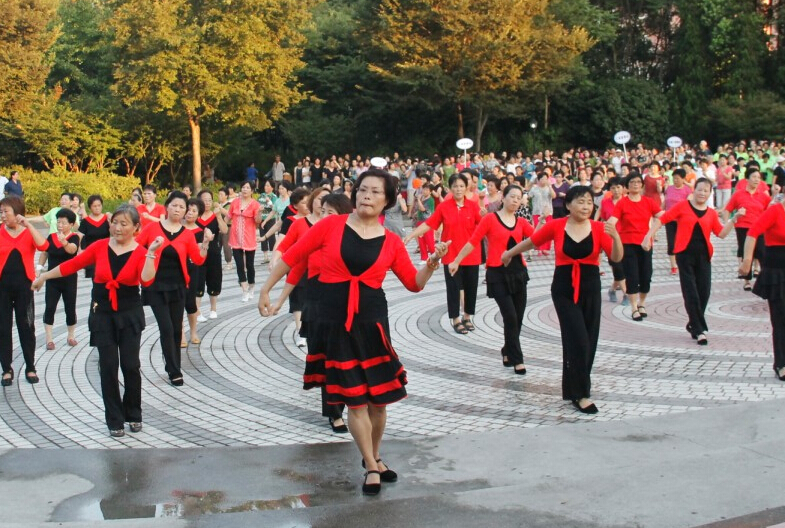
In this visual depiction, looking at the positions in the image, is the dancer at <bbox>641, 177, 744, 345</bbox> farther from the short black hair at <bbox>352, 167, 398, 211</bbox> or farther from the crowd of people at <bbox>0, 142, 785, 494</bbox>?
the short black hair at <bbox>352, 167, 398, 211</bbox>

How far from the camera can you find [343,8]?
48.7 m

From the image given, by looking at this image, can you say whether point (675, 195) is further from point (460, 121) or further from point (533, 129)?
point (533, 129)

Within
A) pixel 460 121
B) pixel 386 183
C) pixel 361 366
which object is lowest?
pixel 361 366

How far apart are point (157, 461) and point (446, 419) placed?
2266 millimetres

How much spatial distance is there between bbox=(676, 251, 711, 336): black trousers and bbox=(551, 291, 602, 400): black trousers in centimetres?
302

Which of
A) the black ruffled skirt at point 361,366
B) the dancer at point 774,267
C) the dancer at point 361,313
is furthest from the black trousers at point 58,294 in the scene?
the dancer at point 774,267

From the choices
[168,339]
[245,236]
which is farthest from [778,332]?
[245,236]

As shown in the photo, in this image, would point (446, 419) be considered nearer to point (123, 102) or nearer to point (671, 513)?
point (671, 513)

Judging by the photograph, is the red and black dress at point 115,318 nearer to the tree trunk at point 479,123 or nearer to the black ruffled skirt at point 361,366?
the black ruffled skirt at point 361,366

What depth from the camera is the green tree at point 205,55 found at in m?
33.0

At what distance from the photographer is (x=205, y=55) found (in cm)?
3416

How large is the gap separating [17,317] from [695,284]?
22.4ft

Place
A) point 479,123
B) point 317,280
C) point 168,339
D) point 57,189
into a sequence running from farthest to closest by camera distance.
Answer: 1. point 479,123
2. point 57,189
3. point 168,339
4. point 317,280

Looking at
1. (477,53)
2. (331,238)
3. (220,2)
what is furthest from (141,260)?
(477,53)
